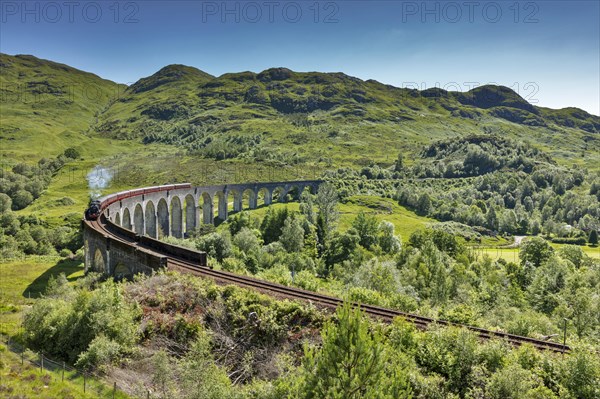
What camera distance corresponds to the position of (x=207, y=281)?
2658cm

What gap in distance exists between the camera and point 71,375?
66.7 feet

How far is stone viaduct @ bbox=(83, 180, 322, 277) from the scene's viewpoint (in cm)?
3434

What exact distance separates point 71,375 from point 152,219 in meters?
57.3

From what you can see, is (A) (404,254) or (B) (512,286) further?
(A) (404,254)

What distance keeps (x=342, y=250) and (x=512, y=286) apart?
93.7 feet

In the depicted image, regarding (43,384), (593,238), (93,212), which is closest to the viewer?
(43,384)

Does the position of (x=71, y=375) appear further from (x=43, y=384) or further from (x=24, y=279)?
(x=24, y=279)

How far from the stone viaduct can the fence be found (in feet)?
31.6

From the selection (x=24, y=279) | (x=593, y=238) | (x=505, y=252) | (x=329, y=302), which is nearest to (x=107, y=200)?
(x=24, y=279)

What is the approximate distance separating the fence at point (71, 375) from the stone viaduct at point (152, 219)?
9.63m

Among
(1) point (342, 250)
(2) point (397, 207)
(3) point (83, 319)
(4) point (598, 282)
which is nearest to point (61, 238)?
(1) point (342, 250)

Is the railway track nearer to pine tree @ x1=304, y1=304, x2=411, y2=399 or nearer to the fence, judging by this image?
pine tree @ x1=304, y1=304, x2=411, y2=399

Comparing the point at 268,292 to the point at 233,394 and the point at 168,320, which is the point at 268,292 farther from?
the point at 233,394

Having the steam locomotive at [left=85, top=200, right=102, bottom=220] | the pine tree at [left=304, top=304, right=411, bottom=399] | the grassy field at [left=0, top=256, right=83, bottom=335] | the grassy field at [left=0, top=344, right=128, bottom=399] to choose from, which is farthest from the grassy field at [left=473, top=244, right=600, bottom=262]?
the grassy field at [left=0, top=344, right=128, bottom=399]
